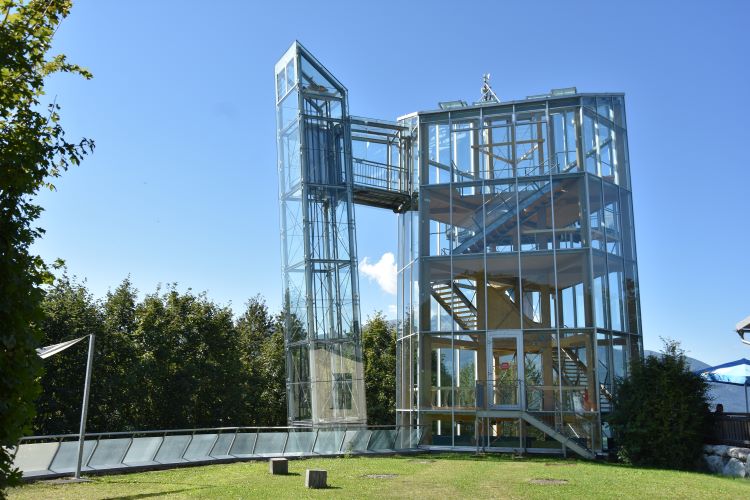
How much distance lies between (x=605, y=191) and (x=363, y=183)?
9.97 metres

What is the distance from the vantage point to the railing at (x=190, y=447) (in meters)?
17.1

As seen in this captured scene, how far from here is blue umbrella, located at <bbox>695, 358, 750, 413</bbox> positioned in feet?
74.0

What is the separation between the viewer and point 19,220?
709 centimetres

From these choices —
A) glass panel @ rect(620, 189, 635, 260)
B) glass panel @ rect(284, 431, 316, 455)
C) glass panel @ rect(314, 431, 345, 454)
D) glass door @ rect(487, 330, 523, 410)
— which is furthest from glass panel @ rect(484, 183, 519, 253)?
glass panel @ rect(284, 431, 316, 455)

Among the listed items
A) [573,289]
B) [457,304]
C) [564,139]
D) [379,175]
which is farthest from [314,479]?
[379,175]

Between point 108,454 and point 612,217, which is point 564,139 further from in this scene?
point 108,454

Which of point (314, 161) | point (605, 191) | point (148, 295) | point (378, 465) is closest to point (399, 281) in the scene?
point (314, 161)

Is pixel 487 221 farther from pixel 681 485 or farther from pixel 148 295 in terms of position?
pixel 148 295

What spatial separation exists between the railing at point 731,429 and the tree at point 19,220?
18.1 meters

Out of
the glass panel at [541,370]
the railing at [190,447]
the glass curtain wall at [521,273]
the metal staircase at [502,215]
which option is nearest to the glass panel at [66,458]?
the railing at [190,447]

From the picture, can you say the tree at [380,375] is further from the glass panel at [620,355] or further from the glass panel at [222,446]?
the glass panel at [222,446]

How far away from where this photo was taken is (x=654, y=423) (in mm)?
21109

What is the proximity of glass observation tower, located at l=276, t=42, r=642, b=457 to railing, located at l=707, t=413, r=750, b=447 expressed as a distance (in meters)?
3.98

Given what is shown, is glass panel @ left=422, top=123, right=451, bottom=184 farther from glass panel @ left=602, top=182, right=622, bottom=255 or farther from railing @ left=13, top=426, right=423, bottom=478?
railing @ left=13, top=426, right=423, bottom=478
